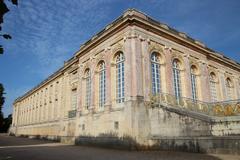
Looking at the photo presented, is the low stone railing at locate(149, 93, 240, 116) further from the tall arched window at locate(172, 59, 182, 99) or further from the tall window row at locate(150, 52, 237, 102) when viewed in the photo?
the tall arched window at locate(172, 59, 182, 99)

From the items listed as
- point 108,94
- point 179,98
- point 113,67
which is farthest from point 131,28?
point 179,98

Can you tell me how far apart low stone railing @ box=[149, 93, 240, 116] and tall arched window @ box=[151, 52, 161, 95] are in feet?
2.60

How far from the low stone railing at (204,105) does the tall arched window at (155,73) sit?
2.60ft

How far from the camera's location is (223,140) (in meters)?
9.07

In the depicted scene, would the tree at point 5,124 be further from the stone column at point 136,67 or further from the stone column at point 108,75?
the stone column at point 136,67

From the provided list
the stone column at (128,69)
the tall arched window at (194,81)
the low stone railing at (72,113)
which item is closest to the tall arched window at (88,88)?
the low stone railing at (72,113)

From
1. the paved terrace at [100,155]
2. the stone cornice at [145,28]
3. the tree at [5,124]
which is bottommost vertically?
the paved terrace at [100,155]

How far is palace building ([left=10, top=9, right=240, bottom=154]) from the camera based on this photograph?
12.8 meters

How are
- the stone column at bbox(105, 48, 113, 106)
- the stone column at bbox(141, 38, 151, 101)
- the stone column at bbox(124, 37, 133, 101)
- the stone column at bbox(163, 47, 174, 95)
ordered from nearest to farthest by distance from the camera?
the stone column at bbox(124, 37, 133, 101) → the stone column at bbox(141, 38, 151, 101) → the stone column at bbox(105, 48, 113, 106) → the stone column at bbox(163, 47, 174, 95)

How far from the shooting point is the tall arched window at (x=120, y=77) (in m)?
16.5

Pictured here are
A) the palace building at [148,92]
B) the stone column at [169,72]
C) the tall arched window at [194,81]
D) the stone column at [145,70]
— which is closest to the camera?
the palace building at [148,92]

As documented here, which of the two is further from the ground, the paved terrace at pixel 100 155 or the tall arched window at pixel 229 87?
the tall arched window at pixel 229 87

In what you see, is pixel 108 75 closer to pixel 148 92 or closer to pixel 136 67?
pixel 136 67

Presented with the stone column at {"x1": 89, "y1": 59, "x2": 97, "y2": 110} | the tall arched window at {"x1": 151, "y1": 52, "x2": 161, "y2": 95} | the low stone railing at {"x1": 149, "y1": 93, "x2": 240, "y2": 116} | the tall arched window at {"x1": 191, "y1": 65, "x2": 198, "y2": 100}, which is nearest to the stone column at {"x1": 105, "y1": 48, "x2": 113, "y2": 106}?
the stone column at {"x1": 89, "y1": 59, "x2": 97, "y2": 110}
